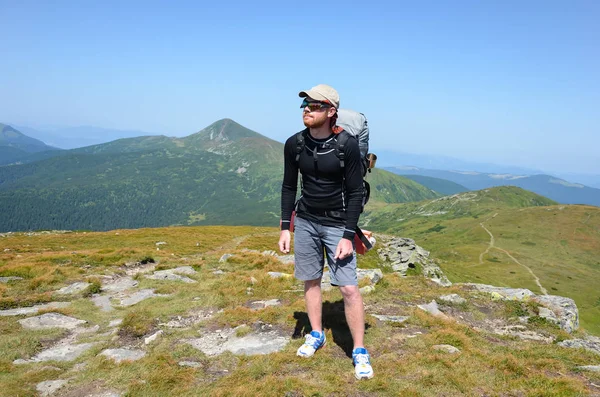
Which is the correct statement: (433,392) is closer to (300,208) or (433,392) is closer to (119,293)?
(300,208)

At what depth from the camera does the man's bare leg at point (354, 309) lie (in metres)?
6.95

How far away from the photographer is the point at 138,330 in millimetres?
9523

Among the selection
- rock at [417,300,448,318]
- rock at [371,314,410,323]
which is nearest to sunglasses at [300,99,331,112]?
rock at [371,314,410,323]

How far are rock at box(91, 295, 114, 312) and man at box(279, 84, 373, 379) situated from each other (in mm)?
8909

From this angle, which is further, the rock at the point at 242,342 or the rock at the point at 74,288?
the rock at the point at 74,288

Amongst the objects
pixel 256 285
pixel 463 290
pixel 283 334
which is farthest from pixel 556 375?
pixel 256 285

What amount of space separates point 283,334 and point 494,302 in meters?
10.1

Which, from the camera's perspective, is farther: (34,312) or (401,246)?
(401,246)

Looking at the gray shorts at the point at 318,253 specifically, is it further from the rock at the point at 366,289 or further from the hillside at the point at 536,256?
the hillside at the point at 536,256

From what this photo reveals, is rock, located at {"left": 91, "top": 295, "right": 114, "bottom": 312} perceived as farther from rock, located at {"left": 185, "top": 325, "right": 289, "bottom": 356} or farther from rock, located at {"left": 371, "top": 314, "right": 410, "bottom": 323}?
rock, located at {"left": 371, "top": 314, "right": 410, "bottom": 323}

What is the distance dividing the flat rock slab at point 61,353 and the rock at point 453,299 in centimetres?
1270

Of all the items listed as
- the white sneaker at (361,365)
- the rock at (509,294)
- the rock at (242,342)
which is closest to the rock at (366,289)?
the rock at (242,342)

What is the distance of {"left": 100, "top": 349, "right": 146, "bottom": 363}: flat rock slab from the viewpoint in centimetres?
792

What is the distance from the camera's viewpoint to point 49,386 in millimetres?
6645
